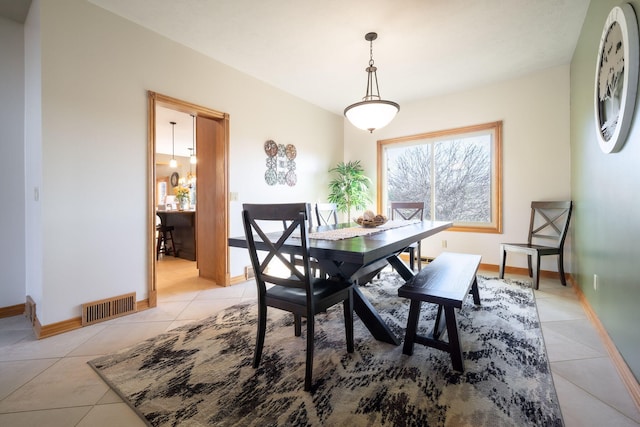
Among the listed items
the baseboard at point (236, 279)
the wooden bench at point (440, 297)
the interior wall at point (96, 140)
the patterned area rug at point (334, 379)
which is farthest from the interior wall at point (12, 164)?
the wooden bench at point (440, 297)

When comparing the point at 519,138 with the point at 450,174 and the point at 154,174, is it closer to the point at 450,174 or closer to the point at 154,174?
the point at 450,174

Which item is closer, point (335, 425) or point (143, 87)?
point (335, 425)

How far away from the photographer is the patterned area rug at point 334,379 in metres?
1.30

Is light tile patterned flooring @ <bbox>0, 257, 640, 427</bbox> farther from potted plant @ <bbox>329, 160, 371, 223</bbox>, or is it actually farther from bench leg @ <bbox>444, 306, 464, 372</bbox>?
potted plant @ <bbox>329, 160, 371, 223</bbox>

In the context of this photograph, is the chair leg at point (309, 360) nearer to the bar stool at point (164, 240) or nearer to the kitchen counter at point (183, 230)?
the kitchen counter at point (183, 230)

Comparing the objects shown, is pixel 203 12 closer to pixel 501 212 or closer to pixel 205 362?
pixel 205 362

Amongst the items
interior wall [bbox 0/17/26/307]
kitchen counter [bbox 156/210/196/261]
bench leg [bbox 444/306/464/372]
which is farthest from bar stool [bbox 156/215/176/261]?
bench leg [bbox 444/306/464/372]

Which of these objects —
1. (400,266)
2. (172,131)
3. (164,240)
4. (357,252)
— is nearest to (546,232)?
(400,266)

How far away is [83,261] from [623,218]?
12.5 ft

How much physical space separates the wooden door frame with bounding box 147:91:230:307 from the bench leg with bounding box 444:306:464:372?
257 cm

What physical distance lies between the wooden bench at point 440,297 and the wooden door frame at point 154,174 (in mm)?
2332

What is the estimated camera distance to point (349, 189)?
4.88 m

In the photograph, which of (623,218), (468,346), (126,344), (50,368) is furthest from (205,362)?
(623,218)

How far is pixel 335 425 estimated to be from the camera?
4.07 feet
